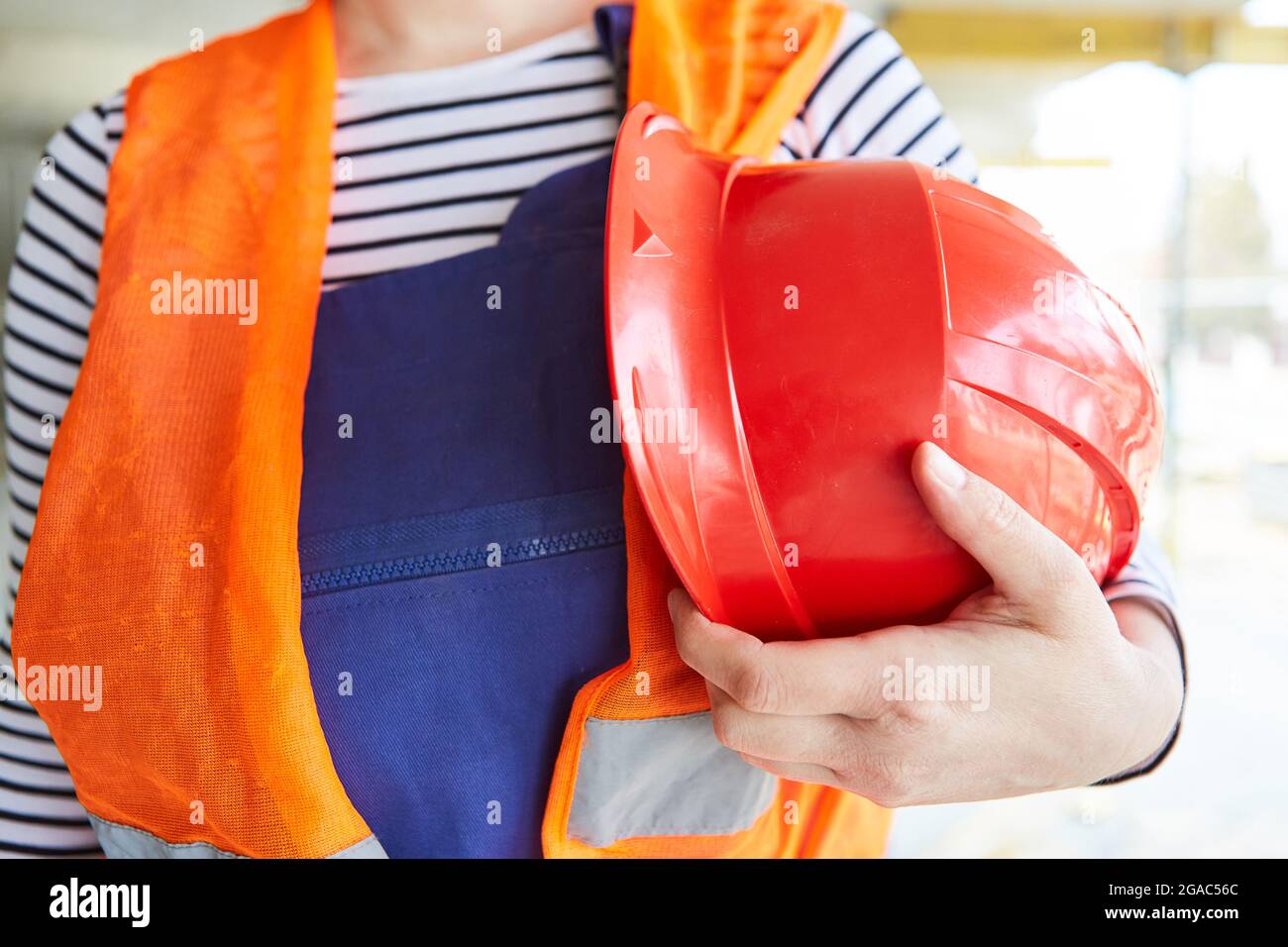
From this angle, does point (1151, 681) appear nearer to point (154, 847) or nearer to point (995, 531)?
point (995, 531)

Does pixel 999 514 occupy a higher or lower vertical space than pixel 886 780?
higher

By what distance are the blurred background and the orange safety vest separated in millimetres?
2493

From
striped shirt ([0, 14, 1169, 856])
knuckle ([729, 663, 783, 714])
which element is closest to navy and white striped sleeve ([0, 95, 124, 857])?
striped shirt ([0, 14, 1169, 856])

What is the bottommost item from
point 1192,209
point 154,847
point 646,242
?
point 154,847

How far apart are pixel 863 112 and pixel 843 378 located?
0.83ft

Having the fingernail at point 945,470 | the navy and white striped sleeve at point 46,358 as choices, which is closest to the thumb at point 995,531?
the fingernail at point 945,470

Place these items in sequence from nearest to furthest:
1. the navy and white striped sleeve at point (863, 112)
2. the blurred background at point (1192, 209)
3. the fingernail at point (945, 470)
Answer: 1. the fingernail at point (945, 470)
2. the navy and white striped sleeve at point (863, 112)
3. the blurred background at point (1192, 209)

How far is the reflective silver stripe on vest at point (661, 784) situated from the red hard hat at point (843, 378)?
0.26ft

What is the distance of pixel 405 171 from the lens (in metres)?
0.62

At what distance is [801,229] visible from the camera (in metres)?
0.45

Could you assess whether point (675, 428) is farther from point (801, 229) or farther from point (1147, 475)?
point (1147, 475)

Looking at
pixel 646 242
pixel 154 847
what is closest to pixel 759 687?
pixel 646 242

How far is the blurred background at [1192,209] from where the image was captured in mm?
3014

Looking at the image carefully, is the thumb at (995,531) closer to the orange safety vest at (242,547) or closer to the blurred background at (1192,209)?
the orange safety vest at (242,547)
